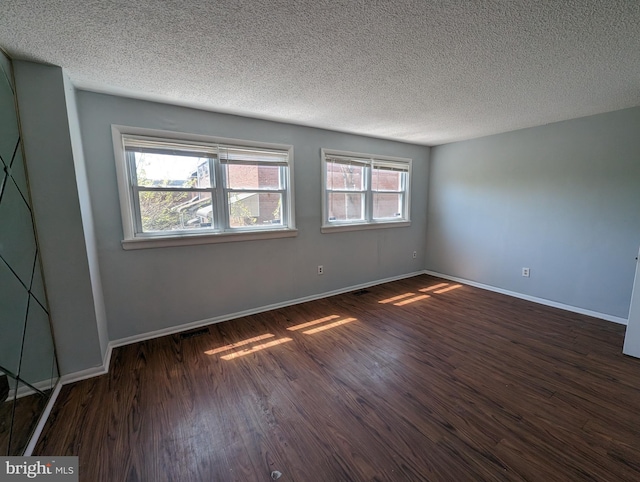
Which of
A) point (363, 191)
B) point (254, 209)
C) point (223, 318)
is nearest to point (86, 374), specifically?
point (223, 318)

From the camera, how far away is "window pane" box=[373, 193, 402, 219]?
4.34 meters

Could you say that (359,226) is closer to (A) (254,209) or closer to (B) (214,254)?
(A) (254,209)

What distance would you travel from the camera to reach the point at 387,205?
177 inches

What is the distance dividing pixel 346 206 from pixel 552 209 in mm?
2701

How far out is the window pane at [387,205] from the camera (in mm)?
4340

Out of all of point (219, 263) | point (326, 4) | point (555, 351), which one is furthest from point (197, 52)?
point (555, 351)

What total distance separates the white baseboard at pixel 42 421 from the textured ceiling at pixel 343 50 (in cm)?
230

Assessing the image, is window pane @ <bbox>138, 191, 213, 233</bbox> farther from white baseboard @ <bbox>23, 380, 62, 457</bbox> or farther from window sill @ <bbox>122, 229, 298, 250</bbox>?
white baseboard @ <bbox>23, 380, 62, 457</bbox>

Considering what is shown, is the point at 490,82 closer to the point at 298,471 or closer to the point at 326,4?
A: the point at 326,4

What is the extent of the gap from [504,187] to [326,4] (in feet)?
12.2

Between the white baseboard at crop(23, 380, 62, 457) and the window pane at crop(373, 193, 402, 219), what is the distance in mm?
4051

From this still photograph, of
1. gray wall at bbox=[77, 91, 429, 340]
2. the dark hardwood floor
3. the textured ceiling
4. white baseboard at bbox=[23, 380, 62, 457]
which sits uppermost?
the textured ceiling

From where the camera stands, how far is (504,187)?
3.80m

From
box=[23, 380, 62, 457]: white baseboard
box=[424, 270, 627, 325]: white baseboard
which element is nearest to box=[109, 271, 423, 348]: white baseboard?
box=[23, 380, 62, 457]: white baseboard
